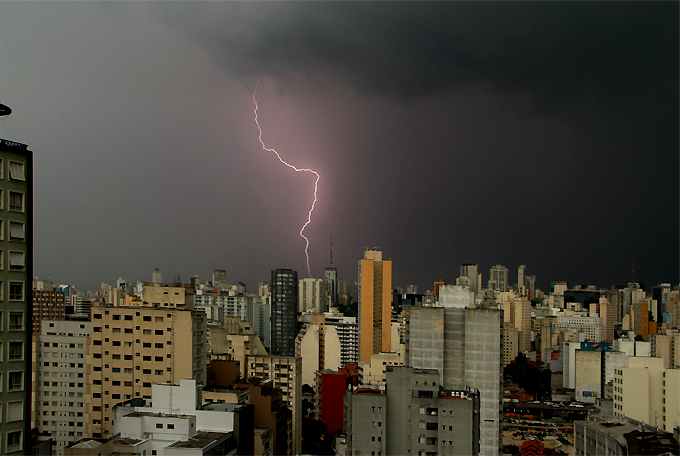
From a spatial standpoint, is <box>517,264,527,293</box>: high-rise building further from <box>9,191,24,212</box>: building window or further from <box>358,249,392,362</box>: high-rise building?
<box>9,191,24,212</box>: building window

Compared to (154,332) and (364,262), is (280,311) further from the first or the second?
(154,332)

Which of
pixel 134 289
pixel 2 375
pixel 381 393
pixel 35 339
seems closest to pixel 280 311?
pixel 134 289

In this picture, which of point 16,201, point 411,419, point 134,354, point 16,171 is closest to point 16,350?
point 16,201

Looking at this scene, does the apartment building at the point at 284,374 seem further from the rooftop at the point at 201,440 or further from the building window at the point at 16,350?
the building window at the point at 16,350

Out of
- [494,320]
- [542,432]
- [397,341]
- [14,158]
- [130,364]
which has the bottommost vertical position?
[542,432]

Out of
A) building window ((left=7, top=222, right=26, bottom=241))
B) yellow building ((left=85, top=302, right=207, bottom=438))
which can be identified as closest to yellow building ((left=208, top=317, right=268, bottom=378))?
yellow building ((left=85, top=302, right=207, bottom=438))

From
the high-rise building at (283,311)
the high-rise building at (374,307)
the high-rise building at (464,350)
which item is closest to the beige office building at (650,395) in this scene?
the high-rise building at (464,350)

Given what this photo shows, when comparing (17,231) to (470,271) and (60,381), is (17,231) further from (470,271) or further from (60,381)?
(470,271)
